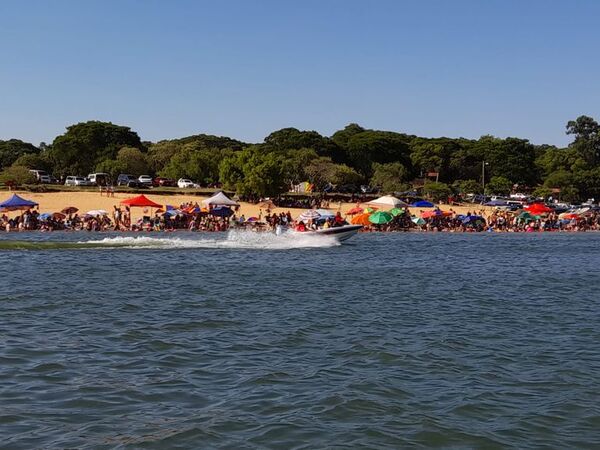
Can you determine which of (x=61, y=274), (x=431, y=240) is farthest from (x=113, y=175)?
(x=61, y=274)

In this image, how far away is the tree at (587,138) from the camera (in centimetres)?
13375

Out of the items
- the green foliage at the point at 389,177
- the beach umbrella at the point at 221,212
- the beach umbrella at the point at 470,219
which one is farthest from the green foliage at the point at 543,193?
the beach umbrella at the point at 221,212

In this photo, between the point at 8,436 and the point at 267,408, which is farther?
the point at 267,408

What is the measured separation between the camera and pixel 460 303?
1948cm

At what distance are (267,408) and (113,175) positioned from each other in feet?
282

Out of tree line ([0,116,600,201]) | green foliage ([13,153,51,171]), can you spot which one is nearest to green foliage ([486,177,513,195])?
tree line ([0,116,600,201])

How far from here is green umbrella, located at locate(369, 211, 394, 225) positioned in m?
53.3

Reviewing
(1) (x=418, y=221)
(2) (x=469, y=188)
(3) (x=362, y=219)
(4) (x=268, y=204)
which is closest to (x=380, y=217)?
(3) (x=362, y=219)

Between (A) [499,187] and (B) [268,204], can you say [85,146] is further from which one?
(A) [499,187]

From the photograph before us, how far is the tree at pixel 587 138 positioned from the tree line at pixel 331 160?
7.6 inches

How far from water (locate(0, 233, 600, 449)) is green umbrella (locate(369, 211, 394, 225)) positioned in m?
27.0

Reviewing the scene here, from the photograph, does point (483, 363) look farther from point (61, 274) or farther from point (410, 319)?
point (61, 274)

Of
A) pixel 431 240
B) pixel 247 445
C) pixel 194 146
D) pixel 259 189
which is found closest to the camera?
pixel 247 445

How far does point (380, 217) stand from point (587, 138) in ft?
323
